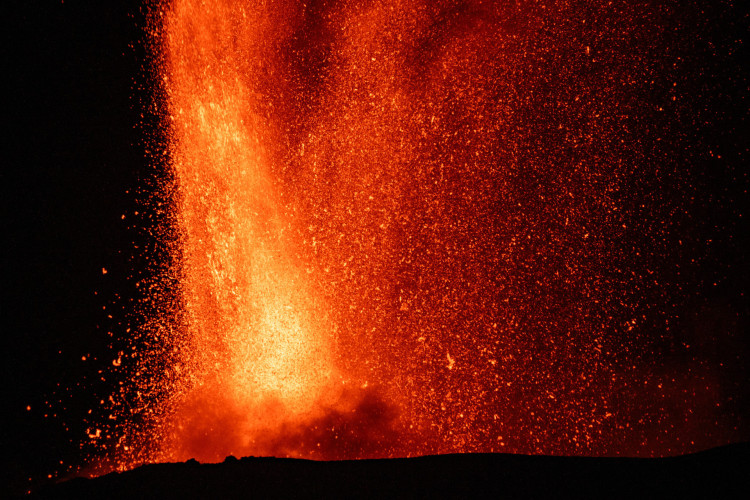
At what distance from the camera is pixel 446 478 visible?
192 centimetres

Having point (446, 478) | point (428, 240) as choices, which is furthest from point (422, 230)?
point (446, 478)

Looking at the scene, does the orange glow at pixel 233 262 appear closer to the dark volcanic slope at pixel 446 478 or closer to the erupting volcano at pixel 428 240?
the erupting volcano at pixel 428 240

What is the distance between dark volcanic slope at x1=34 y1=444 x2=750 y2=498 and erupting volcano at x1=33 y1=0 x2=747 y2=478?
89.3 inches

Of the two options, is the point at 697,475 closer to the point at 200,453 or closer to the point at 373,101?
the point at 373,101

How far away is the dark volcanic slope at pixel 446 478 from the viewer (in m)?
1.75

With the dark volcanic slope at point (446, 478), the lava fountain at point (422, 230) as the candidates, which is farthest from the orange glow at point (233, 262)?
the dark volcanic slope at point (446, 478)

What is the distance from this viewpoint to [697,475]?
1.75 meters

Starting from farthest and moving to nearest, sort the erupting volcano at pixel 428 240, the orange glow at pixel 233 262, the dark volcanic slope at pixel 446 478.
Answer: the orange glow at pixel 233 262 → the erupting volcano at pixel 428 240 → the dark volcanic slope at pixel 446 478

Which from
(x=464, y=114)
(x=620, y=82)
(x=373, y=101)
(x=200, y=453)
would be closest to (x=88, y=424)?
(x=200, y=453)

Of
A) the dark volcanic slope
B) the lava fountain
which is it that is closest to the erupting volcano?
the lava fountain

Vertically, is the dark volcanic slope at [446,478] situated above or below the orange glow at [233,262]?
below

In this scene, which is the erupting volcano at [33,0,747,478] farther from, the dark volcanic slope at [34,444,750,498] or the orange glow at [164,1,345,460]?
the dark volcanic slope at [34,444,750,498]

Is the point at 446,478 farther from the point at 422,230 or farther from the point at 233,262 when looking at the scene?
the point at 233,262

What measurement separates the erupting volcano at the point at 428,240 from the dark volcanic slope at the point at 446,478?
2268 mm
